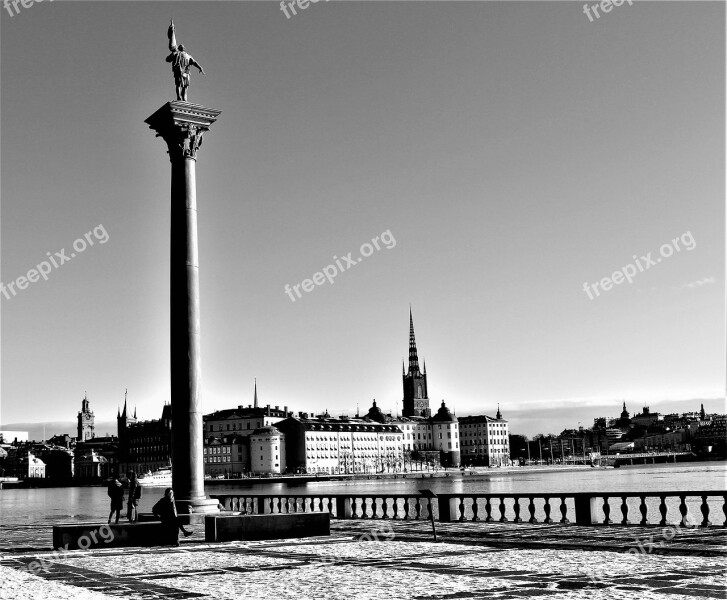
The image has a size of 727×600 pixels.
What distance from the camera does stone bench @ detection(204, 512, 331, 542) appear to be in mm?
23812

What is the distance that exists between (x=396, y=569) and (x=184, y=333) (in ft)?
48.5

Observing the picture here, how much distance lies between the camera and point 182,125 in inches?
1240

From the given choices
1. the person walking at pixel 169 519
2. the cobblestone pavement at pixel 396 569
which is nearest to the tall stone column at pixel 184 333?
the person walking at pixel 169 519

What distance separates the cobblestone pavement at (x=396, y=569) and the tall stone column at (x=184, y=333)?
6.08 metres

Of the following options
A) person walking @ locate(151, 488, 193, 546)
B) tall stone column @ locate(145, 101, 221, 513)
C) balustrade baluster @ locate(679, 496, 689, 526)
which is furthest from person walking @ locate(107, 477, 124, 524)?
balustrade baluster @ locate(679, 496, 689, 526)

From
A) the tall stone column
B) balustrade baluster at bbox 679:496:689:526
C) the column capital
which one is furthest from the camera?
the column capital

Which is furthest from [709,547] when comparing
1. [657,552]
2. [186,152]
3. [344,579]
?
[186,152]

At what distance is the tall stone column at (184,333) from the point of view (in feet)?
98.8

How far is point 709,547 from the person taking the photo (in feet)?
64.8

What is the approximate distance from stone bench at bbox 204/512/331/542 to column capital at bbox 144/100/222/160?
12665 millimetres

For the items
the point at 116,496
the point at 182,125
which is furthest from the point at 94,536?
the point at 182,125

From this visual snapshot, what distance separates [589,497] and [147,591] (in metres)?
16.0

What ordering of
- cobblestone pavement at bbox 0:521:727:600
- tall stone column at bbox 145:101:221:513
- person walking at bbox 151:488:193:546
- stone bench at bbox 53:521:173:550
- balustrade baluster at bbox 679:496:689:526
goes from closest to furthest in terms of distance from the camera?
cobblestone pavement at bbox 0:521:727:600
stone bench at bbox 53:521:173:550
person walking at bbox 151:488:193:546
balustrade baluster at bbox 679:496:689:526
tall stone column at bbox 145:101:221:513

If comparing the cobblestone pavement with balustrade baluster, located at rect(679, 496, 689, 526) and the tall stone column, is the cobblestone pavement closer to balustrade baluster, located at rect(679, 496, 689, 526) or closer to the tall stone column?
balustrade baluster, located at rect(679, 496, 689, 526)
